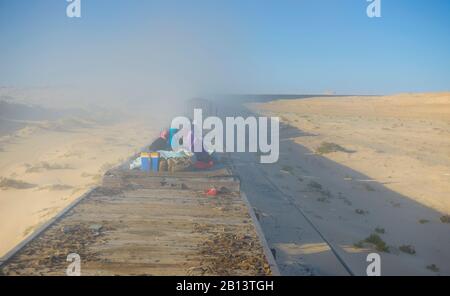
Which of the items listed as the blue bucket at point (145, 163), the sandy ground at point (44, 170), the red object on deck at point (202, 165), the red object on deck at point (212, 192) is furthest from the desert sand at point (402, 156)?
the sandy ground at point (44, 170)

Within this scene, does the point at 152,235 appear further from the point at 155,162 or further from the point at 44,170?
the point at 44,170

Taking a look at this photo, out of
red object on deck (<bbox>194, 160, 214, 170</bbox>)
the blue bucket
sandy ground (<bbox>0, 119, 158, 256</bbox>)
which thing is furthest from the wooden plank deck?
sandy ground (<bbox>0, 119, 158, 256</bbox>)

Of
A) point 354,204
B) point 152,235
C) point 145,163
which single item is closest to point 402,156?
point 354,204

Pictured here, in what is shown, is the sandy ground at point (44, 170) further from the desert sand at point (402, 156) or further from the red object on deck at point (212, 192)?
the desert sand at point (402, 156)

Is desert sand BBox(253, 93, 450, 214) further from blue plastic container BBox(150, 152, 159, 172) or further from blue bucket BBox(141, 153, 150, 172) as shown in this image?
blue bucket BBox(141, 153, 150, 172)

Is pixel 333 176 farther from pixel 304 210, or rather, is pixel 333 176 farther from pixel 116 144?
pixel 116 144

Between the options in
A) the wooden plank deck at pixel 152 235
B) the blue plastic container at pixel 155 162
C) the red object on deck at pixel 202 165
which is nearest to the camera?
the wooden plank deck at pixel 152 235
